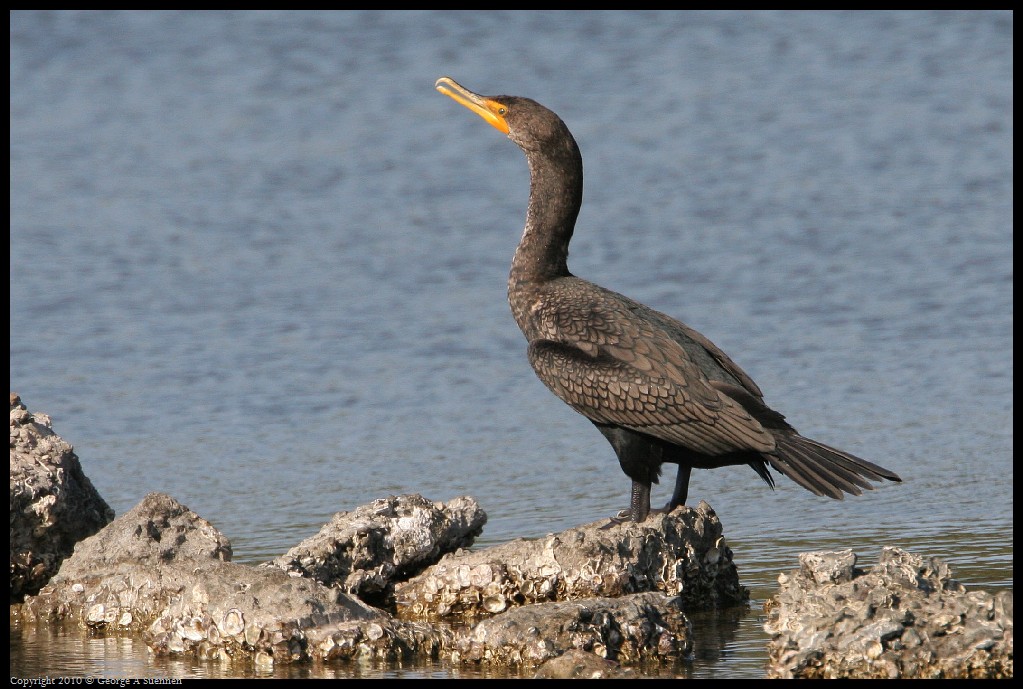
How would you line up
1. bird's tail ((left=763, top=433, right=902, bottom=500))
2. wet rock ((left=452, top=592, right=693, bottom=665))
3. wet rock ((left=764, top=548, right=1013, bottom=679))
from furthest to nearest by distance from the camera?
bird's tail ((left=763, top=433, right=902, bottom=500))
wet rock ((left=452, top=592, right=693, bottom=665))
wet rock ((left=764, top=548, right=1013, bottom=679))

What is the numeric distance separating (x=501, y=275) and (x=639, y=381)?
21.3 ft

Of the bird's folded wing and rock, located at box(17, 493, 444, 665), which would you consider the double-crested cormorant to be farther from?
rock, located at box(17, 493, 444, 665)

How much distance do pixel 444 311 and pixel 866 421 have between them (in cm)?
368

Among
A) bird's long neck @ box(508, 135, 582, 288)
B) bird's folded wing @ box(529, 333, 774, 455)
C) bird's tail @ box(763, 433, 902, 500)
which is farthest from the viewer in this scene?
bird's long neck @ box(508, 135, 582, 288)

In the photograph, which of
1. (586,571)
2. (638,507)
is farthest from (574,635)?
(638,507)

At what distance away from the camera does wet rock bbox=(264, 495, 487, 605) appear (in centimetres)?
687

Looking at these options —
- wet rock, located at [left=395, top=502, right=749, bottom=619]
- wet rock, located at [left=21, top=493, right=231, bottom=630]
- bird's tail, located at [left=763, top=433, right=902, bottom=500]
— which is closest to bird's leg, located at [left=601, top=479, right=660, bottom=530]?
wet rock, located at [left=395, top=502, right=749, bottom=619]

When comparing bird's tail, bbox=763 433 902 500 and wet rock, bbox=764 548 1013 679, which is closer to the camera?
wet rock, bbox=764 548 1013 679

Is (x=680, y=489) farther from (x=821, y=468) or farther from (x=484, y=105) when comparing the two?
(x=484, y=105)

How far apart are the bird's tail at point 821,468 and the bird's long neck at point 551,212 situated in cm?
144

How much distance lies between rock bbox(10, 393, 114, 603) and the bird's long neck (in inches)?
82.2

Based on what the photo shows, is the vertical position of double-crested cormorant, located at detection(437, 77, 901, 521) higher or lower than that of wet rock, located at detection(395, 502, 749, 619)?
higher

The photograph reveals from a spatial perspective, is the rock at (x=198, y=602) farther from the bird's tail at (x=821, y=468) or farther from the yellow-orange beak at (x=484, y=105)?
the yellow-orange beak at (x=484, y=105)

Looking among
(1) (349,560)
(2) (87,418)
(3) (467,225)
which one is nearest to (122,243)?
(3) (467,225)
